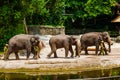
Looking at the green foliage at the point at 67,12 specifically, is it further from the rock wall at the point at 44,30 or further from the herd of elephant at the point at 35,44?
the herd of elephant at the point at 35,44

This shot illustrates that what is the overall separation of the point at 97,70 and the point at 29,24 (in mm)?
20733

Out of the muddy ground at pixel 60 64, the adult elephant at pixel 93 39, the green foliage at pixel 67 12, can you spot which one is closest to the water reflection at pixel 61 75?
the muddy ground at pixel 60 64

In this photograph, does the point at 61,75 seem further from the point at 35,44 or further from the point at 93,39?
the point at 93,39

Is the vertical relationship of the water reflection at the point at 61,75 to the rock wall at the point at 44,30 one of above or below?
above

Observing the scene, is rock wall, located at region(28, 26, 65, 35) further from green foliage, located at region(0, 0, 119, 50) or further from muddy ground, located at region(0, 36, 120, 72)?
muddy ground, located at region(0, 36, 120, 72)

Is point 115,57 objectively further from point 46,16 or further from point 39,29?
point 46,16

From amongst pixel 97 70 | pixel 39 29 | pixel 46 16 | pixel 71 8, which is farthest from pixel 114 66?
pixel 71 8

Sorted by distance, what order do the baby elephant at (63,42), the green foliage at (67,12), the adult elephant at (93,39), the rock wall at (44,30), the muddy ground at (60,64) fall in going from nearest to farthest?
the muddy ground at (60,64) < the baby elephant at (63,42) < the adult elephant at (93,39) < the green foliage at (67,12) < the rock wall at (44,30)

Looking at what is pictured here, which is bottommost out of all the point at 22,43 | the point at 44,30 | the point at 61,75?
the point at 44,30

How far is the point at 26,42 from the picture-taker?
26578 mm

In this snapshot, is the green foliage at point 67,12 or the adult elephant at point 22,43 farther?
the green foliage at point 67,12

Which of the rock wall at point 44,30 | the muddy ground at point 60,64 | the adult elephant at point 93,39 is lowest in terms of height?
the rock wall at point 44,30

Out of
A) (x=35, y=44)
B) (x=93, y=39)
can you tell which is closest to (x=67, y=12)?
(x=93, y=39)

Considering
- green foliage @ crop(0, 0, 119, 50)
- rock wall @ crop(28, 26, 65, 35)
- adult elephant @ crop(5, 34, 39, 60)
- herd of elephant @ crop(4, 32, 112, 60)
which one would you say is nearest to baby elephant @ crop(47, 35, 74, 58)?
herd of elephant @ crop(4, 32, 112, 60)
